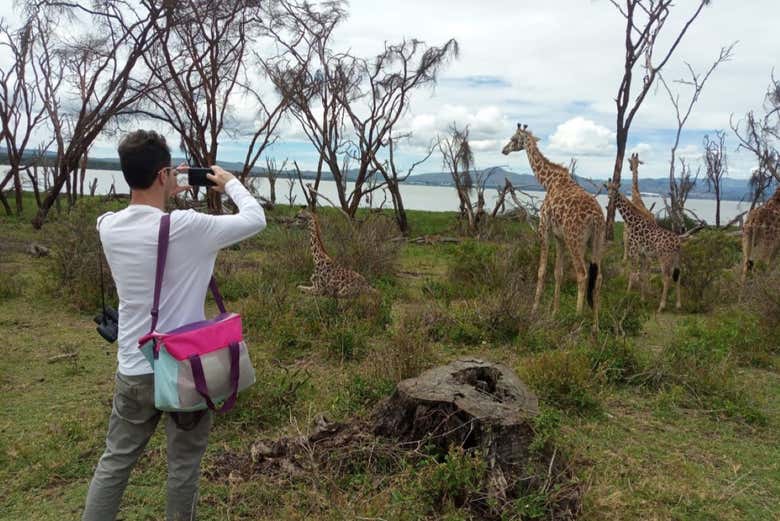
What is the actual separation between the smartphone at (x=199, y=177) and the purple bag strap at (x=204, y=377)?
0.74m

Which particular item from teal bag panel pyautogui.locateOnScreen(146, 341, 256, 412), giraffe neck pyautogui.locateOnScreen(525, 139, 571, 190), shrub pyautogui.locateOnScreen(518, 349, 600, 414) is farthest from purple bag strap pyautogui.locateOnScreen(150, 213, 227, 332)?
giraffe neck pyautogui.locateOnScreen(525, 139, 571, 190)

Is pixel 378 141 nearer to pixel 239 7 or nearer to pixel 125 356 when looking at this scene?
pixel 239 7

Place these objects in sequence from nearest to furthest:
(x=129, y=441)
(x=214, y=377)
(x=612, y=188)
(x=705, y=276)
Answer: (x=214, y=377)
(x=129, y=441)
(x=612, y=188)
(x=705, y=276)

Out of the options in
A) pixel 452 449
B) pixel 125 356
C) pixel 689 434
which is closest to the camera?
pixel 125 356

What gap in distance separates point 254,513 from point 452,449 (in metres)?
1.10

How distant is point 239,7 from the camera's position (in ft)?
48.5

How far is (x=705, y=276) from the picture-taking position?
32.0 feet

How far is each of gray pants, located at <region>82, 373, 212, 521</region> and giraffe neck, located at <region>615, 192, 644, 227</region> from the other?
8.30m

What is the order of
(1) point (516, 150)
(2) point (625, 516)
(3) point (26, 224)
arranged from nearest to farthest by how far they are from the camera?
(2) point (625, 516), (1) point (516, 150), (3) point (26, 224)

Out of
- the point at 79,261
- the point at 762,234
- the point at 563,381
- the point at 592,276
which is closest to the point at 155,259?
the point at 563,381

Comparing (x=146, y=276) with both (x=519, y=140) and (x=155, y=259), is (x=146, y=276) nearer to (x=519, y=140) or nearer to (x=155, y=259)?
(x=155, y=259)

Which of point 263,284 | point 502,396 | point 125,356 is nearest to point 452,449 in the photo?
point 502,396

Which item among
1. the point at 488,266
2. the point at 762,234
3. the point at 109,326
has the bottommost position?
the point at 488,266

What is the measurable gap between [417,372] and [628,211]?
6.15 m
